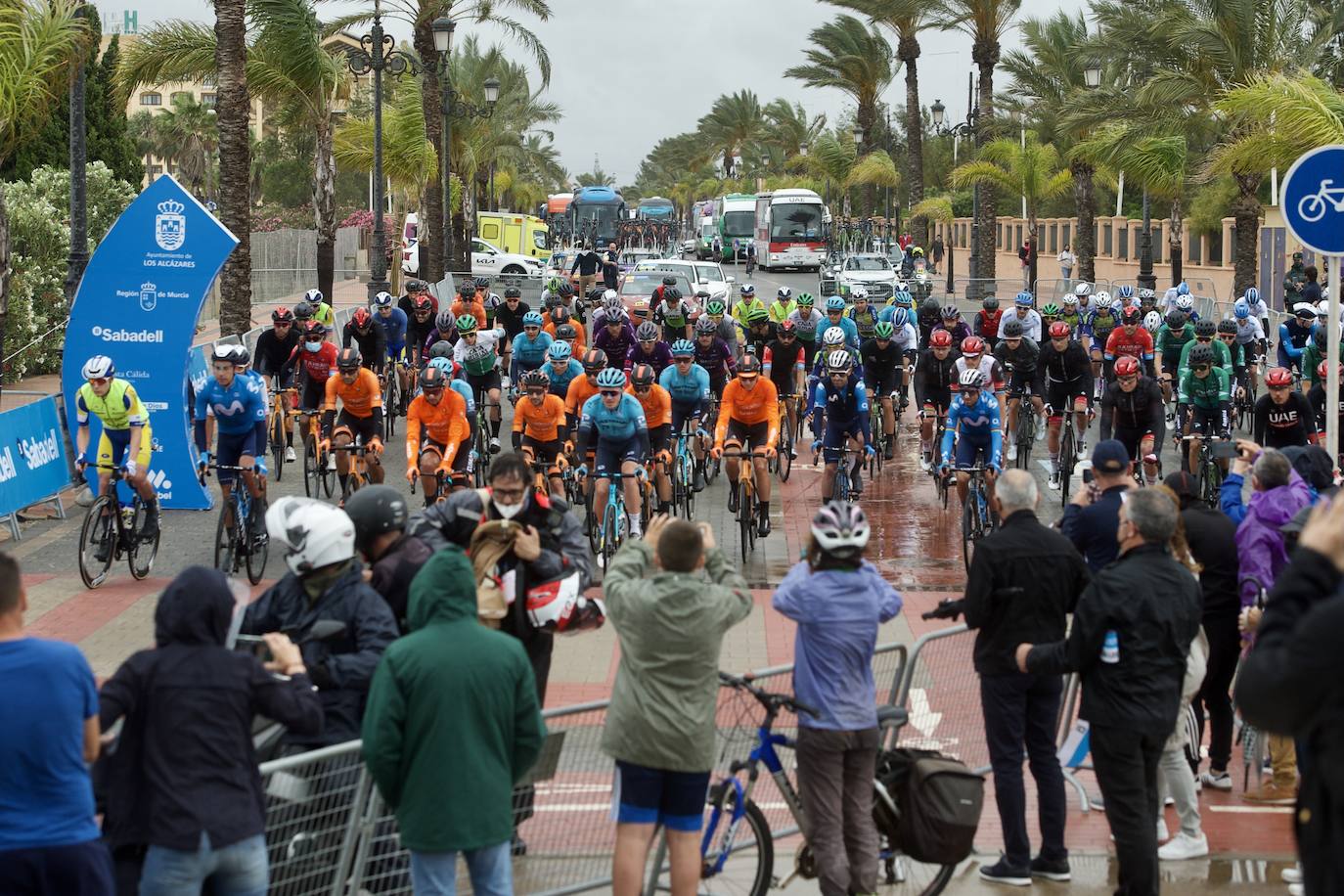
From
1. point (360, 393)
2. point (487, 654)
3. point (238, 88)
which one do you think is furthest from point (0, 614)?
point (238, 88)

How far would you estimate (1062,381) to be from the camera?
1855 centimetres

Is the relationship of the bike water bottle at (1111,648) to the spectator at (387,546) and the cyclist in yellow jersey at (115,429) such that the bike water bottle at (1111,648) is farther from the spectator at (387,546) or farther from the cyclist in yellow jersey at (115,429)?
the cyclist in yellow jersey at (115,429)

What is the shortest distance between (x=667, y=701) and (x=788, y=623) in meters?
6.98

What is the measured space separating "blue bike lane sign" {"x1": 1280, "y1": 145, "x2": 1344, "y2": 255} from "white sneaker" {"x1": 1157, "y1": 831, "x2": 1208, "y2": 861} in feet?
12.3

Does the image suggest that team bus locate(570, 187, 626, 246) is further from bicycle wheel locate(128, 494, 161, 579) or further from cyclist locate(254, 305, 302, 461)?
bicycle wheel locate(128, 494, 161, 579)

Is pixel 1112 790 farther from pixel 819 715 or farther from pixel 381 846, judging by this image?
pixel 381 846

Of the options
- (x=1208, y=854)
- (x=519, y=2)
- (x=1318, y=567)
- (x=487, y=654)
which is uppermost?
(x=519, y=2)

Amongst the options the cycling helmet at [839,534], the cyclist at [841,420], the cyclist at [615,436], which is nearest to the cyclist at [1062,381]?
the cyclist at [841,420]

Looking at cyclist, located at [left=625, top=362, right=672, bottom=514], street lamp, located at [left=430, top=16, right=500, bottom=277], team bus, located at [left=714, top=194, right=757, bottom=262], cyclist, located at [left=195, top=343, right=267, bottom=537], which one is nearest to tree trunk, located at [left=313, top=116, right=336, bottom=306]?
street lamp, located at [left=430, top=16, right=500, bottom=277]

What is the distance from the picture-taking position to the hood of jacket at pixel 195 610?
17.6ft

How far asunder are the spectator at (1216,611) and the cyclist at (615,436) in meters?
5.94

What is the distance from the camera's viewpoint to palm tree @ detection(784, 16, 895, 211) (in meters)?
63.1

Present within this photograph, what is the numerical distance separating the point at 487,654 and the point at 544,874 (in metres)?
1.82

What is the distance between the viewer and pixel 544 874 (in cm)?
716
